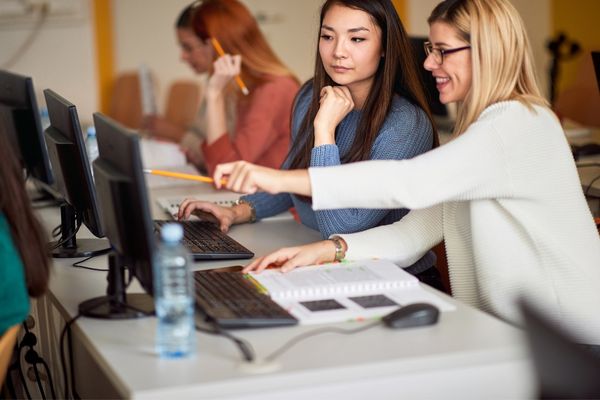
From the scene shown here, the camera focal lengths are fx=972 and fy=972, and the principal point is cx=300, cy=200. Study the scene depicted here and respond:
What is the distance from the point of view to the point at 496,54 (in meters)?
1.95

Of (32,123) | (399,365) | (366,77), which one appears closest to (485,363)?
(399,365)

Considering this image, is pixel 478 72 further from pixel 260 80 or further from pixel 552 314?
pixel 260 80

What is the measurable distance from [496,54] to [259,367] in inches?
32.9

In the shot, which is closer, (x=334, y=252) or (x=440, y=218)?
(x=334, y=252)

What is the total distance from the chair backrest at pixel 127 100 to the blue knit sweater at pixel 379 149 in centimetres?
343

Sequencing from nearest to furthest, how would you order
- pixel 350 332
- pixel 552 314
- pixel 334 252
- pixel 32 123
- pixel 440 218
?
pixel 350 332 → pixel 552 314 → pixel 334 252 → pixel 440 218 → pixel 32 123

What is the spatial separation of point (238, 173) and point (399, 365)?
49 cm

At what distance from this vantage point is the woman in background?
353 centimetres

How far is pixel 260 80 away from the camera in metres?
3.61

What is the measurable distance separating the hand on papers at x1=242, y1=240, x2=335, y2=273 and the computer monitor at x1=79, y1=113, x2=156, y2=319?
0.26 meters

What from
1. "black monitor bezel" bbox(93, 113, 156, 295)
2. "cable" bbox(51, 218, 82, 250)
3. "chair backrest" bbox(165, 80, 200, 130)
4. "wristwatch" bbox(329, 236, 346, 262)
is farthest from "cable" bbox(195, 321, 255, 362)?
"chair backrest" bbox(165, 80, 200, 130)

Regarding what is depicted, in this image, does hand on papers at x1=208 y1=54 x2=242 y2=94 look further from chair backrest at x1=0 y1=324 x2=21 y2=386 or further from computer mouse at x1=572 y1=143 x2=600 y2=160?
chair backrest at x1=0 y1=324 x2=21 y2=386

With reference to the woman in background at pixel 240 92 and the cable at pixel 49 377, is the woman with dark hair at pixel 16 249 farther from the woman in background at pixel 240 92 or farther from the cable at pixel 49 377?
the woman in background at pixel 240 92

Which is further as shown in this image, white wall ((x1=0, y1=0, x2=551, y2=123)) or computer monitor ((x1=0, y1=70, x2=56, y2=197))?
white wall ((x1=0, y1=0, x2=551, y2=123))
